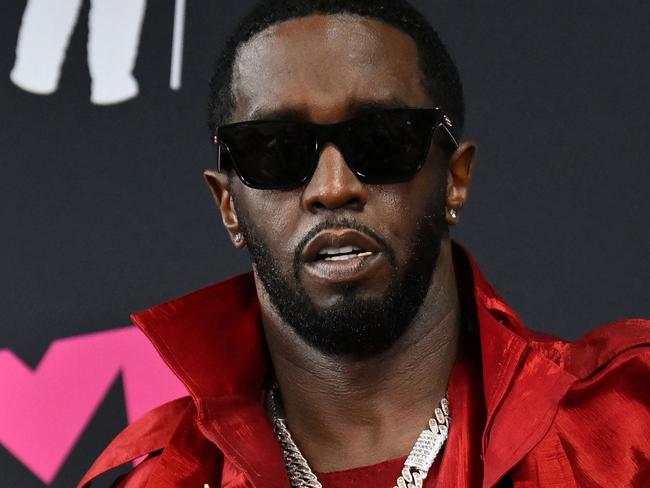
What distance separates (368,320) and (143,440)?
0.36m

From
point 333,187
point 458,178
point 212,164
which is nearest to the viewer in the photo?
point 333,187

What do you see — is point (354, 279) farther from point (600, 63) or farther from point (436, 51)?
point (600, 63)

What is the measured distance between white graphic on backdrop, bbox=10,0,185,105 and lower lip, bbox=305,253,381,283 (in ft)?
2.11

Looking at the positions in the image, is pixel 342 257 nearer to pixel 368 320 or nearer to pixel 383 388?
pixel 368 320

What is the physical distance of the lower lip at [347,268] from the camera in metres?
1.23

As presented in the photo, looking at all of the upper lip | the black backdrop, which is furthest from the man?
the black backdrop

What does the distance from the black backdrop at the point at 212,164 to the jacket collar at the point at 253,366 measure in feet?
1.06

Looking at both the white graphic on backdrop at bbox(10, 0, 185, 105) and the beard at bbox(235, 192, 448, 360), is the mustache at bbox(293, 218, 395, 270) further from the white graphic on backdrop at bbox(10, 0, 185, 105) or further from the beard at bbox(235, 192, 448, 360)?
the white graphic on backdrop at bbox(10, 0, 185, 105)

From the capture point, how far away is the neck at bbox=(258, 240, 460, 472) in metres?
1.32

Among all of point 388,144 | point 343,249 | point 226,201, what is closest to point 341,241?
point 343,249

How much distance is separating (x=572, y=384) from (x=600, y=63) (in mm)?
647

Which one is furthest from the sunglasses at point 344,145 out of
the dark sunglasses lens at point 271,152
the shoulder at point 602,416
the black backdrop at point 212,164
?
the black backdrop at point 212,164

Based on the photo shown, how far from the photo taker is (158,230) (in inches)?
69.7

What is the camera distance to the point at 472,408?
1.29 metres
